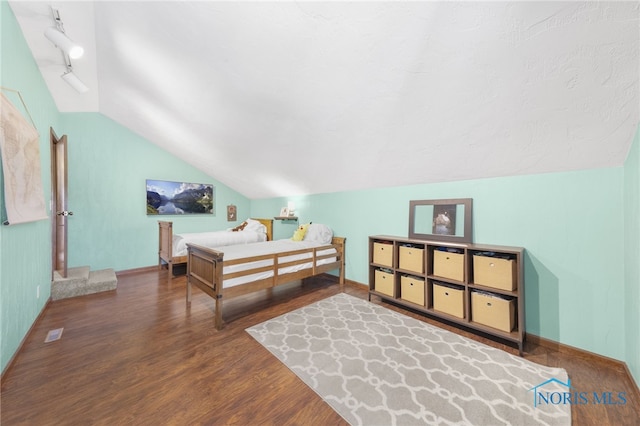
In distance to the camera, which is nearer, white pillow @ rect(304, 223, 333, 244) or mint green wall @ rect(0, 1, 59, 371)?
mint green wall @ rect(0, 1, 59, 371)

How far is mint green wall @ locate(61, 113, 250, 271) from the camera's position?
412 centimetres

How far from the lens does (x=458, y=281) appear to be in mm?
2510

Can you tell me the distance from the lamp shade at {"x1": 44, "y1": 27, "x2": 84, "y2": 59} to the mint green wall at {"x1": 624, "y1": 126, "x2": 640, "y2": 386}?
4376mm

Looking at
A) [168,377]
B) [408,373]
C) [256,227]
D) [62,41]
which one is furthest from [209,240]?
[408,373]

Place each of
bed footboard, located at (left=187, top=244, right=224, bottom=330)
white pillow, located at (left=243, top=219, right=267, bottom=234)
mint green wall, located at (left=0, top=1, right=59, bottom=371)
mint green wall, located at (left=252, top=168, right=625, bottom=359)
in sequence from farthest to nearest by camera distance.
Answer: white pillow, located at (left=243, top=219, right=267, bottom=234)
bed footboard, located at (left=187, top=244, right=224, bottom=330)
mint green wall, located at (left=252, top=168, right=625, bottom=359)
mint green wall, located at (left=0, top=1, right=59, bottom=371)

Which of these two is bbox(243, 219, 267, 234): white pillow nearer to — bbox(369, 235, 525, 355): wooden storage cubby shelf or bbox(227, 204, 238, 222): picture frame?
bbox(227, 204, 238, 222): picture frame

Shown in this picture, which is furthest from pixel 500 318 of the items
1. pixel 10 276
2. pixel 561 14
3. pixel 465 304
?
pixel 10 276

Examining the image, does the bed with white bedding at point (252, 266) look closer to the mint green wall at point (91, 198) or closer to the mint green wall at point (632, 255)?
the mint green wall at point (91, 198)

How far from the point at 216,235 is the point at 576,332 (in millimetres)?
4906

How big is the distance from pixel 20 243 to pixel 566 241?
15.3 feet

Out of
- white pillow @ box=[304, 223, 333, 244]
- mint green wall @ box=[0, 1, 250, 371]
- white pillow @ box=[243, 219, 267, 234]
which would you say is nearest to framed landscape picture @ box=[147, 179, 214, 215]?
mint green wall @ box=[0, 1, 250, 371]

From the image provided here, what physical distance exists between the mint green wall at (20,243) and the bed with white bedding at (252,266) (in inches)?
53.1

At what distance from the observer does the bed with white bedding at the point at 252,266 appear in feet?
8.55
